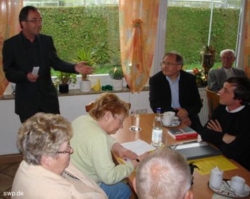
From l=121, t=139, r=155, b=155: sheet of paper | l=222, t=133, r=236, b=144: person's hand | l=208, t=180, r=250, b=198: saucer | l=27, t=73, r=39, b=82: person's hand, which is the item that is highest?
l=27, t=73, r=39, b=82: person's hand

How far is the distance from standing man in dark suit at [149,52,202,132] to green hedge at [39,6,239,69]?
0.80 metres

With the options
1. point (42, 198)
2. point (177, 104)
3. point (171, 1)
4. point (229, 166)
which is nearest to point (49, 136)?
point (42, 198)

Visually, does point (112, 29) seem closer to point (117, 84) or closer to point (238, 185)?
point (117, 84)

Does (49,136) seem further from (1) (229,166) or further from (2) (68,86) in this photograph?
(2) (68,86)

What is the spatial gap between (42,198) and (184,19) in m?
3.25

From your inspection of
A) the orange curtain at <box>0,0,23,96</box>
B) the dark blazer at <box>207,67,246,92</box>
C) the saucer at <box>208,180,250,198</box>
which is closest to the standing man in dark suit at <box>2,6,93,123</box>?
the orange curtain at <box>0,0,23,96</box>

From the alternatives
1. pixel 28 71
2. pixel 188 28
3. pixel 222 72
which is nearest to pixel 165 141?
pixel 28 71

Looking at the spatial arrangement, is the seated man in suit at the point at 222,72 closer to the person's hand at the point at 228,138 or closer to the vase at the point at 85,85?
the vase at the point at 85,85

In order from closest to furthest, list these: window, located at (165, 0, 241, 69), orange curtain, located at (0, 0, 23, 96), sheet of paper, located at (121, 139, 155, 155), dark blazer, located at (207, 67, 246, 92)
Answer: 1. sheet of paper, located at (121, 139, 155, 155)
2. orange curtain, located at (0, 0, 23, 96)
3. dark blazer, located at (207, 67, 246, 92)
4. window, located at (165, 0, 241, 69)

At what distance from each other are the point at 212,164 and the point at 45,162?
108 centimetres

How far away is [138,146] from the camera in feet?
7.24

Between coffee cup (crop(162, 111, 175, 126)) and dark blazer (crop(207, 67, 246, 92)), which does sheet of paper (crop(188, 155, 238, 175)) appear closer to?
coffee cup (crop(162, 111, 175, 126))

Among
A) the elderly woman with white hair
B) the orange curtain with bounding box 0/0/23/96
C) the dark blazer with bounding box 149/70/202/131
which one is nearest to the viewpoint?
the elderly woman with white hair

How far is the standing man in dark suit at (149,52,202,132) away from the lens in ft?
10.5
